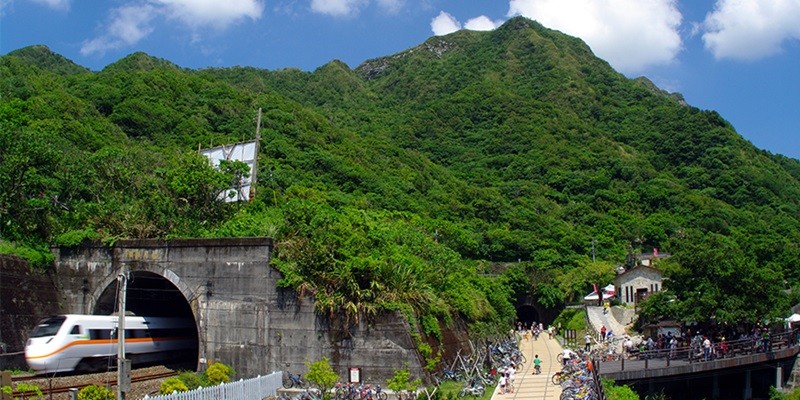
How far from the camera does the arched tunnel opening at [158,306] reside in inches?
1158

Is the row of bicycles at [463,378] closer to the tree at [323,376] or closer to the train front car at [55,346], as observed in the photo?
the tree at [323,376]

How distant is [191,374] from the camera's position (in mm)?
25359

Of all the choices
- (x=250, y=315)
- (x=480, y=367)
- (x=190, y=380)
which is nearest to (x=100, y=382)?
(x=190, y=380)

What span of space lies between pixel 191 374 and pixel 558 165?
78830mm

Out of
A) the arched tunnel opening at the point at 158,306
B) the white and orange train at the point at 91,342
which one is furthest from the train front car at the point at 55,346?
the arched tunnel opening at the point at 158,306

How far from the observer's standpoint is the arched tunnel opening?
2941cm

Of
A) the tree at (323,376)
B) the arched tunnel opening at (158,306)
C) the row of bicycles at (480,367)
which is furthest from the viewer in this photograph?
the arched tunnel opening at (158,306)

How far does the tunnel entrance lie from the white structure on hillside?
35.4 feet

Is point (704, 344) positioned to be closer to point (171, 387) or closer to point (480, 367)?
point (480, 367)

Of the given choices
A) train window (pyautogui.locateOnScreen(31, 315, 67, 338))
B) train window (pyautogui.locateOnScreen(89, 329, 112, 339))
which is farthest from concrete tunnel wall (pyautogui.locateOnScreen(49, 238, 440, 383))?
train window (pyautogui.locateOnScreen(31, 315, 67, 338))

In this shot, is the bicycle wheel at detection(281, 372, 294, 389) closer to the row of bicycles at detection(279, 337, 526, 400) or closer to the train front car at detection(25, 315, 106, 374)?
the row of bicycles at detection(279, 337, 526, 400)

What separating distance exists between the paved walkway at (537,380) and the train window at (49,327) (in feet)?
50.1

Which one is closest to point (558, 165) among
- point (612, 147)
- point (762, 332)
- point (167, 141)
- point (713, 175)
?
point (612, 147)

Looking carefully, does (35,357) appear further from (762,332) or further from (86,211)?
(762,332)
